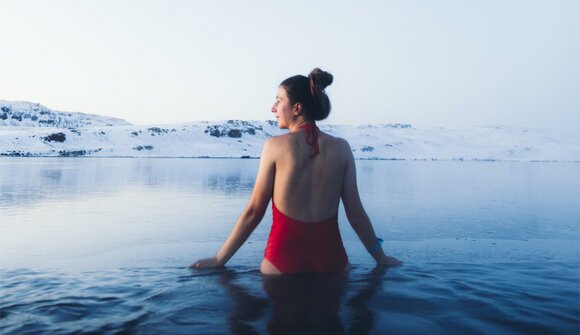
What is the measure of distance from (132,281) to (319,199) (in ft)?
6.39

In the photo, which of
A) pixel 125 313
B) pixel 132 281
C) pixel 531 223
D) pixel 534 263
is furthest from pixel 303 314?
pixel 531 223

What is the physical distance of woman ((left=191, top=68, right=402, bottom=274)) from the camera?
3639mm

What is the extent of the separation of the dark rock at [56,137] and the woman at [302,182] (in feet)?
299

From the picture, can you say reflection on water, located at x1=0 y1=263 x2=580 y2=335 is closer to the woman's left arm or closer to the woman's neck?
the woman's left arm

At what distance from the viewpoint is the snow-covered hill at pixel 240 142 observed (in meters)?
81.1

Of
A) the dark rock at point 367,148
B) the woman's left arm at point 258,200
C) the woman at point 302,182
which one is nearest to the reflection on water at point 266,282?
the woman at point 302,182

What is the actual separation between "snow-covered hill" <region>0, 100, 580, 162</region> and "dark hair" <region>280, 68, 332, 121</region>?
74838mm

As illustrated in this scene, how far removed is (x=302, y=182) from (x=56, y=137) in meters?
92.9

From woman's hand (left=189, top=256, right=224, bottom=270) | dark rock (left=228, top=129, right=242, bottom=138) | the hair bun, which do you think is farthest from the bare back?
dark rock (left=228, top=129, right=242, bottom=138)

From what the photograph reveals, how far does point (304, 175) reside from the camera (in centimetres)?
366

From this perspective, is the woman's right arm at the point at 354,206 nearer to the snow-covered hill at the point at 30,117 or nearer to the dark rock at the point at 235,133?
the dark rock at the point at 235,133

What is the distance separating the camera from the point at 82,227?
7984mm

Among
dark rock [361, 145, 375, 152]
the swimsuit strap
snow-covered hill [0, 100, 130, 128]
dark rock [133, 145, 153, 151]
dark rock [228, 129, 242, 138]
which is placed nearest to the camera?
the swimsuit strap

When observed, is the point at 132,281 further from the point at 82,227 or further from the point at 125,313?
the point at 82,227
